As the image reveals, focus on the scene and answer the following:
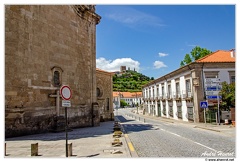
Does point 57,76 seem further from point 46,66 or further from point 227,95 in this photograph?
point 227,95

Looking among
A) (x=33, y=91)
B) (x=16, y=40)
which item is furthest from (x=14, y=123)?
(x=16, y=40)

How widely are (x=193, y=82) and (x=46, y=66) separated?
49.3 feet

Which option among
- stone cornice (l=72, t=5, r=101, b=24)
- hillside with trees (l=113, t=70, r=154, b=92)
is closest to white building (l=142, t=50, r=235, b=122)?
stone cornice (l=72, t=5, r=101, b=24)

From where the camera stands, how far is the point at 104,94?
1120 inches

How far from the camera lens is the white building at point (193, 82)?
72.3ft

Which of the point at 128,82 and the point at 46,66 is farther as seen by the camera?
the point at 128,82

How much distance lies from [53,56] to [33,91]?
10.3ft

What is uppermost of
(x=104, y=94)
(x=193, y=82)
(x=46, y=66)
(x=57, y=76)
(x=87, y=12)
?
(x=87, y=12)

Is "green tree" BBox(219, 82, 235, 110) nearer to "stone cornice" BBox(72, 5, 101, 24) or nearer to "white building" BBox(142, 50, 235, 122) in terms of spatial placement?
"white building" BBox(142, 50, 235, 122)

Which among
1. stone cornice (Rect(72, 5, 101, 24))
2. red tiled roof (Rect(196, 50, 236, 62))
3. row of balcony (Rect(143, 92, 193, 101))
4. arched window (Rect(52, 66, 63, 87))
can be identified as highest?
stone cornice (Rect(72, 5, 101, 24))

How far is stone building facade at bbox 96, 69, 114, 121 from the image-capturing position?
27.6 m

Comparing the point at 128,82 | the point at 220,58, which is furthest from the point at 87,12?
the point at 128,82

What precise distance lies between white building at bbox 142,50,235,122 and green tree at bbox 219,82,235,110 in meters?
0.85

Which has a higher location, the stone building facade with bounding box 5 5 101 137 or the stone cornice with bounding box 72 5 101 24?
the stone cornice with bounding box 72 5 101 24
